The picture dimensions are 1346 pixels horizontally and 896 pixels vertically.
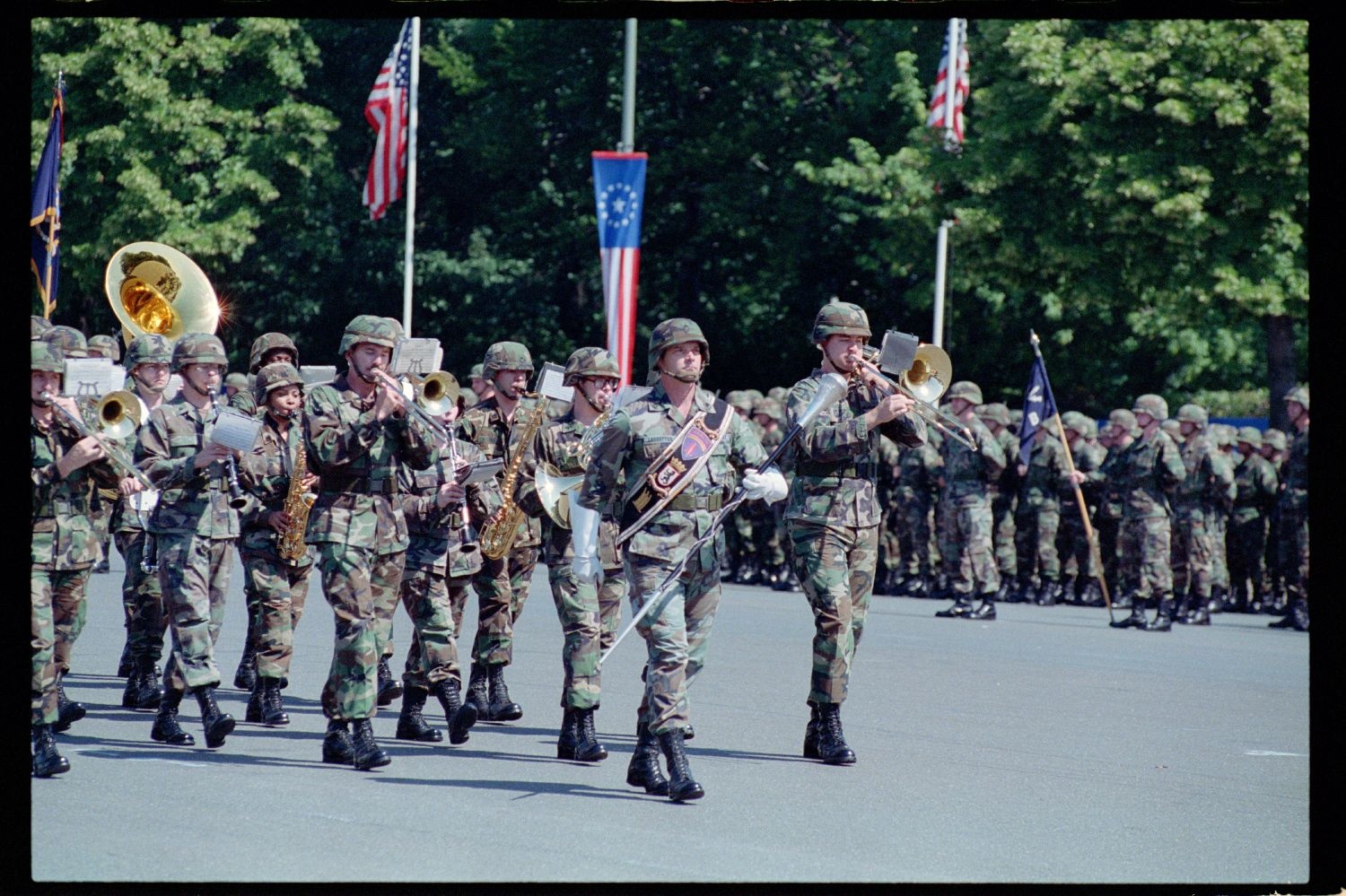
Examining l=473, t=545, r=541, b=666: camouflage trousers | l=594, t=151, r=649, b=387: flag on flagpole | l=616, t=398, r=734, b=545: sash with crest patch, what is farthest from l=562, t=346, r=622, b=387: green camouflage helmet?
l=594, t=151, r=649, b=387: flag on flagpole

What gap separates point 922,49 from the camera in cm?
3994

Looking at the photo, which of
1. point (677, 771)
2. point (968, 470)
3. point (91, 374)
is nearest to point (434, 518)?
point (91, 374)

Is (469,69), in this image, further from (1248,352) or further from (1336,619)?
(1336,619)

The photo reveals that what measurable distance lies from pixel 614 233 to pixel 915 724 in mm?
10670

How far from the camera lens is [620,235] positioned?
848 inches

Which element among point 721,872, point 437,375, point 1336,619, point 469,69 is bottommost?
point 721,872

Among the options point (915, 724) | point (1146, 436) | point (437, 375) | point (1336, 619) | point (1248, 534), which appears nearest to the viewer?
point (1336, 619)

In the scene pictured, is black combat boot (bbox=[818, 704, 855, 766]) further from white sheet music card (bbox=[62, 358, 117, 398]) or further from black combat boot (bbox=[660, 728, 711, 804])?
white sheet music card (bbox=[62, 358, 117, 398])

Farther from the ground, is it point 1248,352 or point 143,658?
point 1248,352

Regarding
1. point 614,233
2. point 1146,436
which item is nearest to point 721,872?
point 1146,436

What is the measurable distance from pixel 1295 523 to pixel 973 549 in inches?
130

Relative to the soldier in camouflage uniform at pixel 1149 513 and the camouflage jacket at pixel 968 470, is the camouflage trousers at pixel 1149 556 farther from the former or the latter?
the camouflage jacket at pixel 968 470

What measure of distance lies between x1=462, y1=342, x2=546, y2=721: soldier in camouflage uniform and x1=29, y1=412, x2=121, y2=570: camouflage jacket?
2.55 m

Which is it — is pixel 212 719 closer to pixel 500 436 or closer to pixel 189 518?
pixel 189 518
